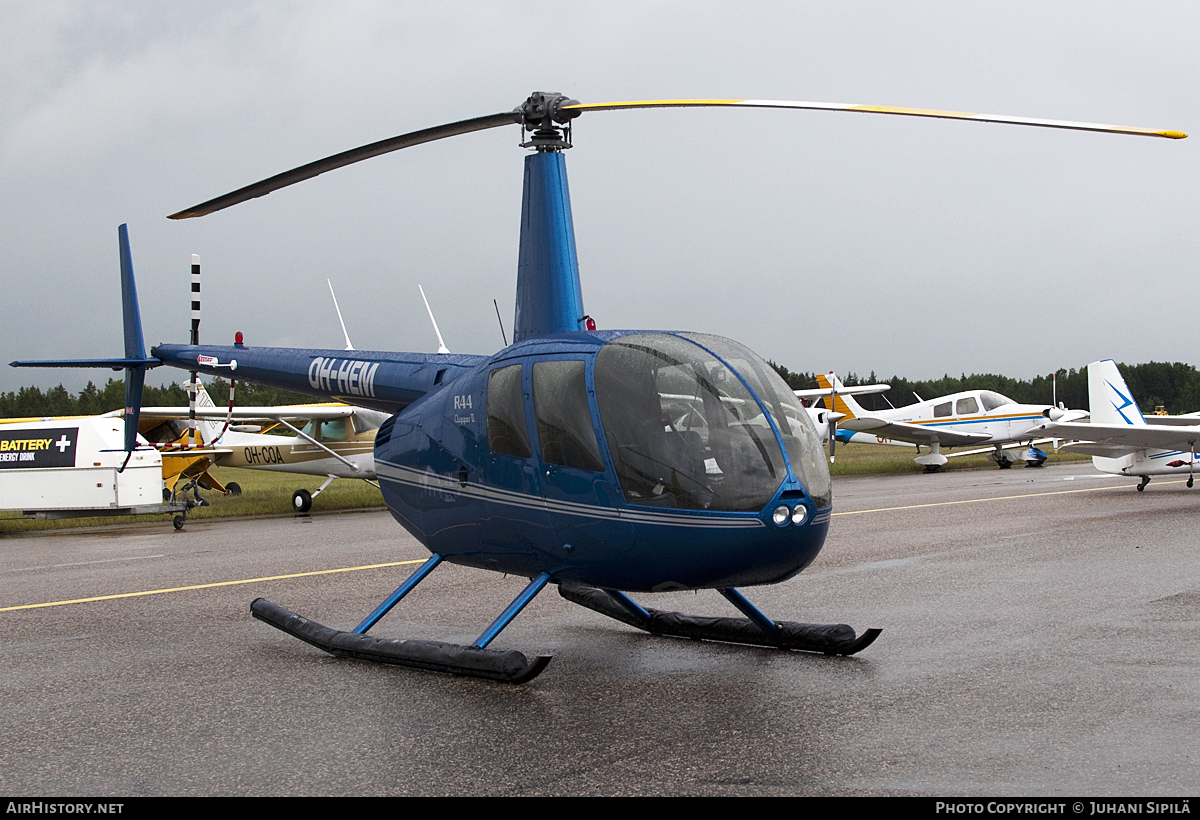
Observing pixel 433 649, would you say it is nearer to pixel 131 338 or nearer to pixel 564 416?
pixel 564 416

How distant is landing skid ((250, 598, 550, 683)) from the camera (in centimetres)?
518

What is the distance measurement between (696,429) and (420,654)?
212cm

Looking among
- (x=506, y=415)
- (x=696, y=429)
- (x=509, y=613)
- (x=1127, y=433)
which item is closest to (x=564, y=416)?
(x=506, y=415)

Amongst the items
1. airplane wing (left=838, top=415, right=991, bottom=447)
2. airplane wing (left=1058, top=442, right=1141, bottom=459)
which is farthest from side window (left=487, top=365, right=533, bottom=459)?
airplane wing (left=838, top=415, right=991, bottom=447)

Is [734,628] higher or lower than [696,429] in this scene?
lower

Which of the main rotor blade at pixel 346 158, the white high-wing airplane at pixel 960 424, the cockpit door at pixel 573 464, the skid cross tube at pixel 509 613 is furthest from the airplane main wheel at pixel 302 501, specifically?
the white high-wing airplane at pixel 960 424

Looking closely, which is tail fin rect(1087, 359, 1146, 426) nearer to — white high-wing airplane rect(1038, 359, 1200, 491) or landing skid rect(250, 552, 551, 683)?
white high-wing airplane rect(1038, 359, 1200, 491)

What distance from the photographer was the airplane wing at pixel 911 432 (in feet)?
98.6

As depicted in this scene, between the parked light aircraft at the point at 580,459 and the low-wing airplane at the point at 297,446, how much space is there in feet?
44.9

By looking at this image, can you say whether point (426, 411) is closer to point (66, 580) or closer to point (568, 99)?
point (568, 99)

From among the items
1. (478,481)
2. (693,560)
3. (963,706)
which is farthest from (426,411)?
(963,706)

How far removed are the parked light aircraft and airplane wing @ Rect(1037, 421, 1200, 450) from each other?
1207 cm

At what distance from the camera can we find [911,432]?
30.7 meters

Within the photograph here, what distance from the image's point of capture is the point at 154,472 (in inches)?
655
